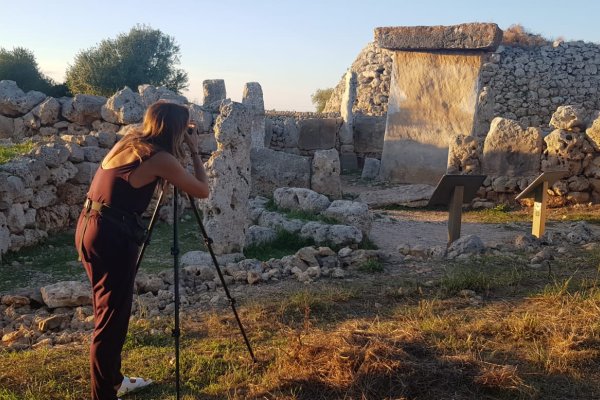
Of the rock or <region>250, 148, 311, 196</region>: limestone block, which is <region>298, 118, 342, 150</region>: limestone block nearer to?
<region>250, 148, 311, 196</region>: limestone block

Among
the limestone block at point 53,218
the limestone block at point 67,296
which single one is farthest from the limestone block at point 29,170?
the limestone block at point 67,296

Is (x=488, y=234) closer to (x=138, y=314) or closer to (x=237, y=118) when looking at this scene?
(x=237, y=118)

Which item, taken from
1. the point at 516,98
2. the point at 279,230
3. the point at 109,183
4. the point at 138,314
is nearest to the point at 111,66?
the point at 516,98

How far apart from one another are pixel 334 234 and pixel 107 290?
573 cm

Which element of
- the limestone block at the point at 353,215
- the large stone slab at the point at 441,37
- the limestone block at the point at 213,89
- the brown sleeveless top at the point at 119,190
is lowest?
the limestone block at the point at 353,215

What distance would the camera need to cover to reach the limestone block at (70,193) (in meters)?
11.0

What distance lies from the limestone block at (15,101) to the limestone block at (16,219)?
691cm

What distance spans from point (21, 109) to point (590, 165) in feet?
40.2

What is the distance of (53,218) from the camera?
10445 millimetres

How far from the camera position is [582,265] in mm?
7414

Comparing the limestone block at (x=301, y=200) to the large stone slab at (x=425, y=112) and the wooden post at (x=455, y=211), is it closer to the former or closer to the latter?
the wooden post at (x=455, y=211)

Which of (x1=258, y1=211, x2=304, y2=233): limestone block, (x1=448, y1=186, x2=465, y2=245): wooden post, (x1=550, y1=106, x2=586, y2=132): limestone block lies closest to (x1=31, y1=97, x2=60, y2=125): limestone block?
(x1=258, y1=211, x2=304, y2=233): limestone block

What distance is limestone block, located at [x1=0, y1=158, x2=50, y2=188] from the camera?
963 cm

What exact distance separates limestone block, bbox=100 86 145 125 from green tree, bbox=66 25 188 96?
9.46m
